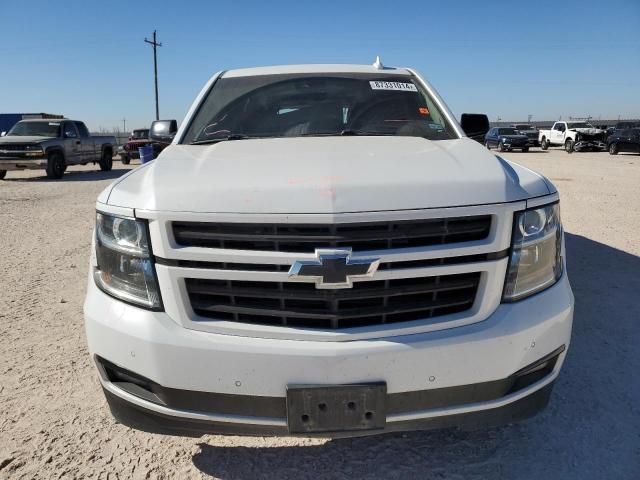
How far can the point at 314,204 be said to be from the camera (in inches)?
67.6

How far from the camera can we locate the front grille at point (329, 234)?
5.66 ft

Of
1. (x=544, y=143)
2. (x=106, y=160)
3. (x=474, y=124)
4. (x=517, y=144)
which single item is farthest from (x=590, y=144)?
(x=474, y=124)

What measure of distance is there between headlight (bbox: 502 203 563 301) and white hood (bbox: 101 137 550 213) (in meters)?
0.09

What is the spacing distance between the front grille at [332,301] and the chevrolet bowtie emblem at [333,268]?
5cm

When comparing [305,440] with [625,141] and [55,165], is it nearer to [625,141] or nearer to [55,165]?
[55,165]

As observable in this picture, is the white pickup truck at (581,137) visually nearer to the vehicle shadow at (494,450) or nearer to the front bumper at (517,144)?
the front bumper at (517,144)

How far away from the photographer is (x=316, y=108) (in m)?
3.39

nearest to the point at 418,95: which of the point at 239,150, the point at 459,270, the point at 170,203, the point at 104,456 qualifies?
the point at 239,150

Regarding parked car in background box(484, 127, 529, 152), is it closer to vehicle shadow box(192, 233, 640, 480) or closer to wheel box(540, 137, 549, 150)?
wheel box(540, 137, 549, 150)

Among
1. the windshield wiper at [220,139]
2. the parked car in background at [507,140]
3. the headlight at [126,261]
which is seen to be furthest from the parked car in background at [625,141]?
the headlight at [126,261]

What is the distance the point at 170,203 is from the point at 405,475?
154cm

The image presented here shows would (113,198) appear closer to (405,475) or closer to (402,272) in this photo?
(402,272)

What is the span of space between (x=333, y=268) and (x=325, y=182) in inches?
13.0

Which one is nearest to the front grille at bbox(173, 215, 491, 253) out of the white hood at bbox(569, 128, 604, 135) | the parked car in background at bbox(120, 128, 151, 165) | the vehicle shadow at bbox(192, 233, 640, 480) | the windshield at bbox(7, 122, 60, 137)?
the vehicle shadow at bbox(192, 233, 640, 480)
